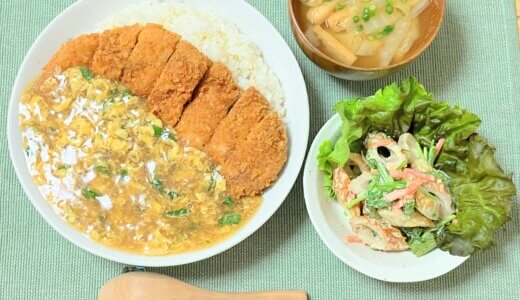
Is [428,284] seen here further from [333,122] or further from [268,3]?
[268,3]

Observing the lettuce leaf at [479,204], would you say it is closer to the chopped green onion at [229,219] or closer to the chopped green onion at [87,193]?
the chopped green onion at [229,219]

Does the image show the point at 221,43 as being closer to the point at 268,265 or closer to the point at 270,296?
the point at 268,265

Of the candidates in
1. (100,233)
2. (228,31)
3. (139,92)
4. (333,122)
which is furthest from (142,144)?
(333,122)

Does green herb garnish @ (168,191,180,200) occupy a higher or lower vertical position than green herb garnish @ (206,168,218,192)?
lower

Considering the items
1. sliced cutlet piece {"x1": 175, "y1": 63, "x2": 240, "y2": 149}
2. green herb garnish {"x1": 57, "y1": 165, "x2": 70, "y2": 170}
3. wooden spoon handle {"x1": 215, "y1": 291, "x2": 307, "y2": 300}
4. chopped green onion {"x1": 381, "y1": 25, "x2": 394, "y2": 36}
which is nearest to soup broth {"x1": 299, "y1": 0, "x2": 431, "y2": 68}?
chopped green onion {"x1": 381, "y1": 25, "x2": 394, "y2": 36}

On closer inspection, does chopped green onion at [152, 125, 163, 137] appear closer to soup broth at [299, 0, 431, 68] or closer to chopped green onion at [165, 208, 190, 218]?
chopped green onion at [165, 208, 190, 218]

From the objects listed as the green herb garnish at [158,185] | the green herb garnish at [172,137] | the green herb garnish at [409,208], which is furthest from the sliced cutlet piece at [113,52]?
the green herb garnish at [409,208]
